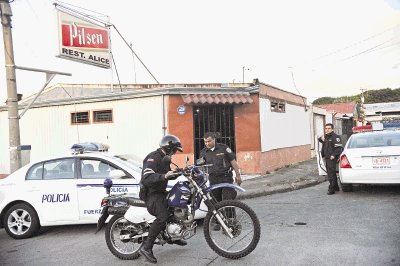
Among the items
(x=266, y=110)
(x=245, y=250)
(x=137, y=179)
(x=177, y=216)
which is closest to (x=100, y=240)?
(x=137, y=179)

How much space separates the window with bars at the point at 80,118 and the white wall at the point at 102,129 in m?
0.15

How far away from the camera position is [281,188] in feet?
35.2

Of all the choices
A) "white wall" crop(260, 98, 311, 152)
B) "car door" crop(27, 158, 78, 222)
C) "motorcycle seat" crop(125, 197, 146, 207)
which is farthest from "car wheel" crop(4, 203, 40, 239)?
"white wall" crop(260, 98, 311, 152)

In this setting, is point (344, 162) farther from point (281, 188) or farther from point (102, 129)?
point (102, 129)

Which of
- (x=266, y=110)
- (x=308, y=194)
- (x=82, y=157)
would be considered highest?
(x=266, y=110)

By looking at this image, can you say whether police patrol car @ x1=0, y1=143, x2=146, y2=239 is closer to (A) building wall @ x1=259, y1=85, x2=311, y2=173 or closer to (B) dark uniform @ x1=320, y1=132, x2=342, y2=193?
(B) dark uniform @ x1=320, y1=132, x2=342, y2=193

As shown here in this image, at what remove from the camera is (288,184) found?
37.1ft

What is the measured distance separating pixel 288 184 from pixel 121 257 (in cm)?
706

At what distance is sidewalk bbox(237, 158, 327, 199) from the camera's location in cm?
1032

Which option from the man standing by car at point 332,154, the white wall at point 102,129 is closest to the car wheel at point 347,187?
the man standing by car at point 332,154

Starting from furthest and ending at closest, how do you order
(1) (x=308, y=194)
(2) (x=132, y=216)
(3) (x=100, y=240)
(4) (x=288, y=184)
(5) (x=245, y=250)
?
(4) (x=288, y=184) → (1) (x=308, y=194) → (3) (x=100, y=240) → (2) (x=132, y=216) → (5) (x=245, y=250)

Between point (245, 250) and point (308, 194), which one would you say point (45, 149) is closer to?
point (308, 194)

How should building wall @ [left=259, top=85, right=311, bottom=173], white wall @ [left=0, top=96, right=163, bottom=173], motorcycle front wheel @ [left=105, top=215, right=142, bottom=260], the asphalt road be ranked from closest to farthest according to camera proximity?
1. the asphalt road
2. motorcycle front wheel @ [left=105, top=215, right=142, bottom=260]
3. white wall @ [left=0, top=96, right=163, bottom=173]
4. building wall @ [left=259, top=85, right=311, bottom=173]

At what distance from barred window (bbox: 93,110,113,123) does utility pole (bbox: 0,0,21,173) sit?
4.81 m
